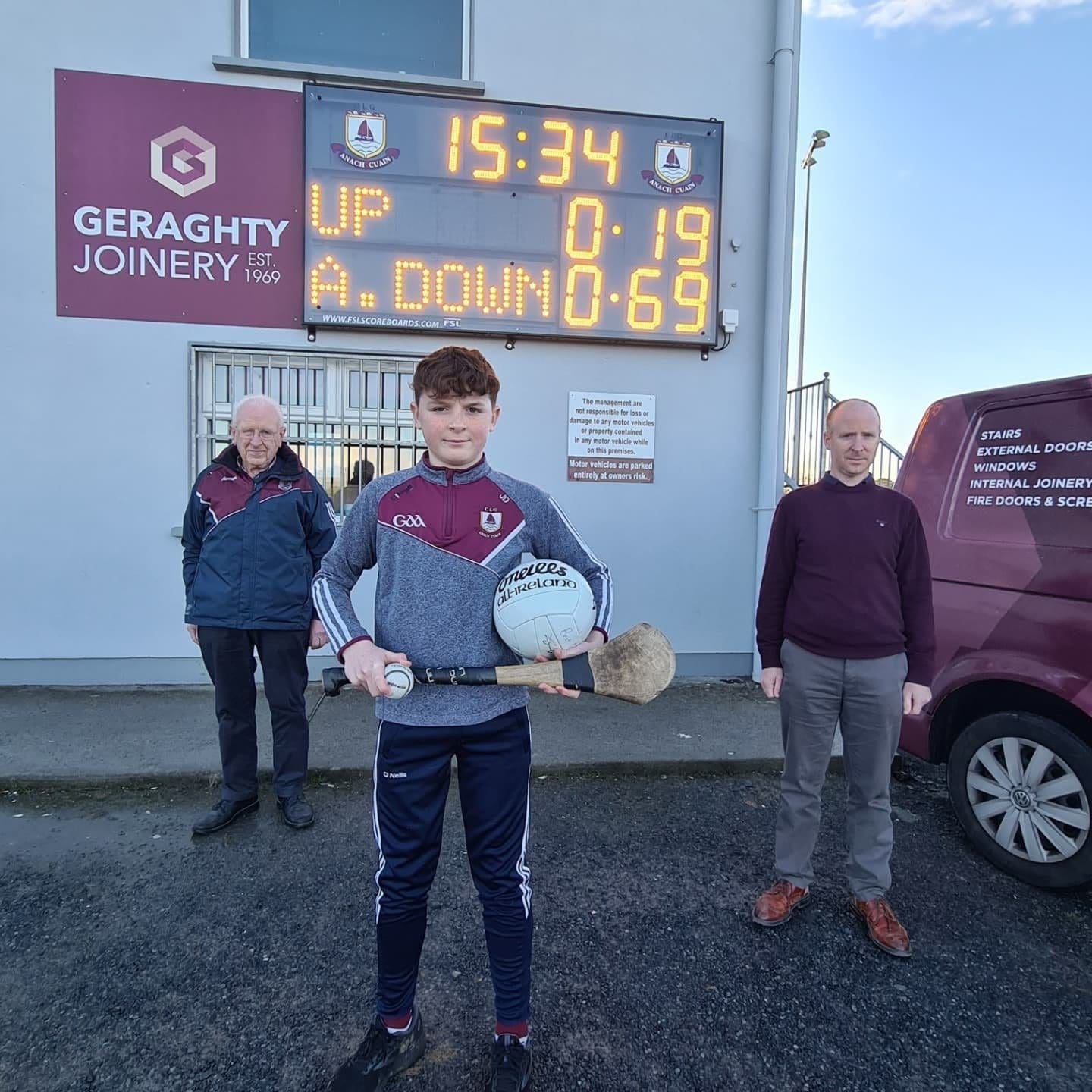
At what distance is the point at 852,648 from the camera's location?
8.83 ft

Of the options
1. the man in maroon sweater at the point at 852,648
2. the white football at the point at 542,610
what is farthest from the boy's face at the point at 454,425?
the man in maroon sweater at the point at 852,648

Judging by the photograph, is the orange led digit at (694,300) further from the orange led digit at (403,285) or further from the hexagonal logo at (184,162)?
the hexagonal logo at (184,162)

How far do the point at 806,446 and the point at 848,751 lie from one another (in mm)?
4425

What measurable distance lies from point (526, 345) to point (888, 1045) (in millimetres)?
5086

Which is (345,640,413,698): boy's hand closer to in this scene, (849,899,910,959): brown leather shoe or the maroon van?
(849,899,910,959): brown leather shoe

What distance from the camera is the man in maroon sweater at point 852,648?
269 cm

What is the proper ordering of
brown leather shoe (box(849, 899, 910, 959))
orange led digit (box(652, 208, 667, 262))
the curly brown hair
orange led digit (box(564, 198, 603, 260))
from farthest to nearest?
orange led digit (box(652, 208, 667, 262)) → orange led digit (box(564, 198, 603, 260)) → brown leather shoe (box(849, 899, 910, 959)) → the curly brown hair

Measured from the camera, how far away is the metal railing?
652cm

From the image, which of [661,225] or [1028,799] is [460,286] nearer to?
[661,225]

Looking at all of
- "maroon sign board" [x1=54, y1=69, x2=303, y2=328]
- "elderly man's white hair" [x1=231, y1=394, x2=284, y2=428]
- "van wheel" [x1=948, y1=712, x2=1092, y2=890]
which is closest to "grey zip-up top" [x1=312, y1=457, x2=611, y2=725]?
"elderly man's white hair" [x1=231, y1=394, x2=284, y2=428]

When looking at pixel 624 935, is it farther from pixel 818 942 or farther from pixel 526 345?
pixel 526 345

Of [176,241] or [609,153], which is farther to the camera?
[609,153]

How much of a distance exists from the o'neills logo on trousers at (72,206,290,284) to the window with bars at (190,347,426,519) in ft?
2.04

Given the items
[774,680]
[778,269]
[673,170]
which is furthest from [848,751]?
[673,170]
